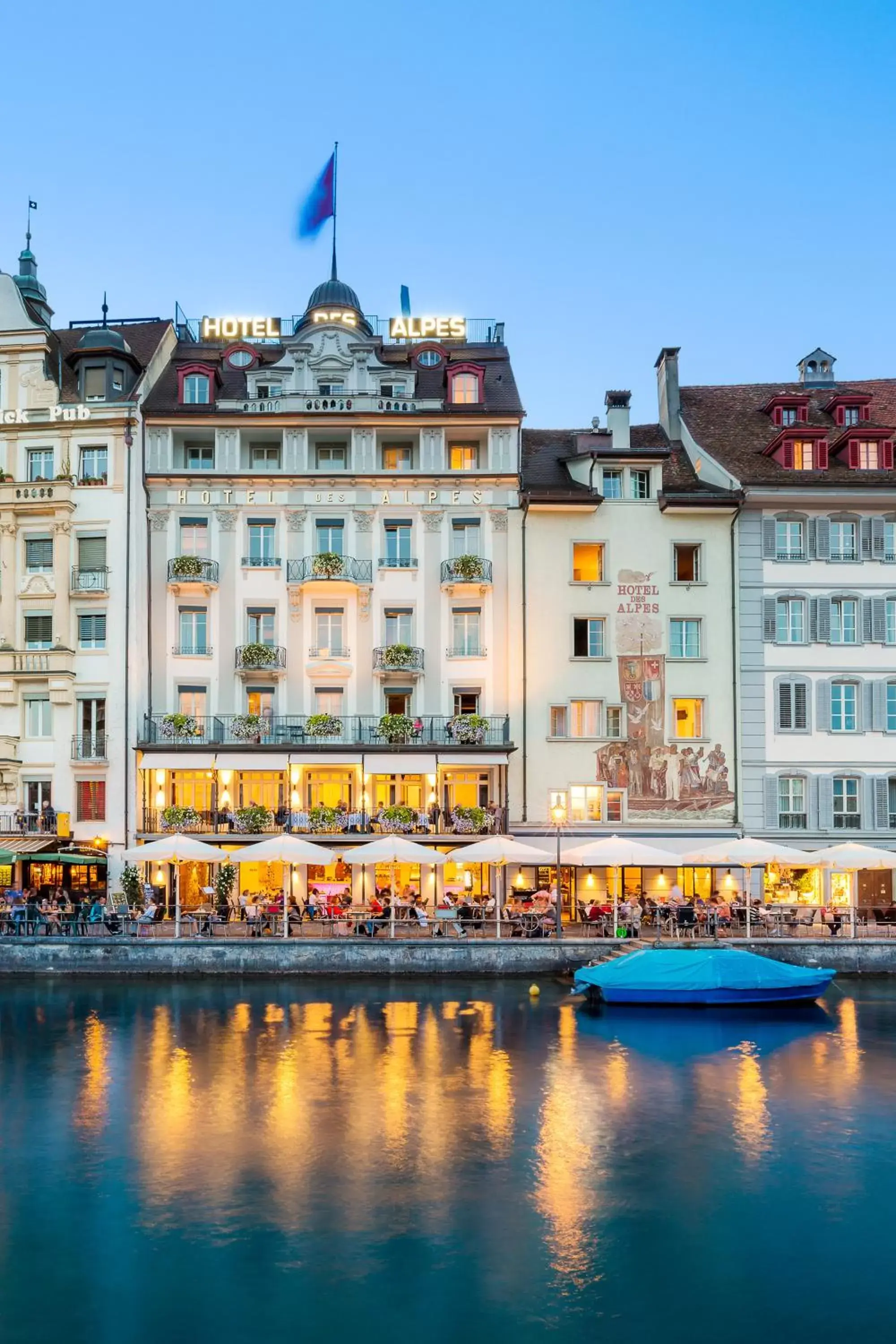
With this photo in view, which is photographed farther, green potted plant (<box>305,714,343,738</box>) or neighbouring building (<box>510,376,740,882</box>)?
neighbouring building (<box>510,376,740,882</box>)

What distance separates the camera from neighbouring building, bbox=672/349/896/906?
5291 cm

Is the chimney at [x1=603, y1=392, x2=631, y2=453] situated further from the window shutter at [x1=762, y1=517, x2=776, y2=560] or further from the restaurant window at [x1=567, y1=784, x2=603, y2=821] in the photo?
the restaurant window at [x1=567, y1=784, x2=603, y2=821]

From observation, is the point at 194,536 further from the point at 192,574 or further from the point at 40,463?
the point at 40,463

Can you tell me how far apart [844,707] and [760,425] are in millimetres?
14173

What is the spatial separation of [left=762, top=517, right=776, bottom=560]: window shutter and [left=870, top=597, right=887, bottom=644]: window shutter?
15.6 feet

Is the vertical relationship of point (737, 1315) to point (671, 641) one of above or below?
below

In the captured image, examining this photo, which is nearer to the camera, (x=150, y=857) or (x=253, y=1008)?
(x=253, y=1008)

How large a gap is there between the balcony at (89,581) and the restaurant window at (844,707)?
3139 cm

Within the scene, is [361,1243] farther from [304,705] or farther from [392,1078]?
[304,705]

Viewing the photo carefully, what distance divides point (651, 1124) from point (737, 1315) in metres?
8.86

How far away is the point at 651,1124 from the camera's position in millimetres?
26375

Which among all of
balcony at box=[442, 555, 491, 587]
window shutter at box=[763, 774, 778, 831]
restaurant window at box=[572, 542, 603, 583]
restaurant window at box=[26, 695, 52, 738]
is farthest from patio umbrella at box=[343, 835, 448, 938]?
restaurant window at box=[26, 695, 52, 738]

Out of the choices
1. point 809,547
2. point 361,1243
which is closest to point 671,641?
point 809,547

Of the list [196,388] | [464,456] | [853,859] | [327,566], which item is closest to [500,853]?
[853,859]
